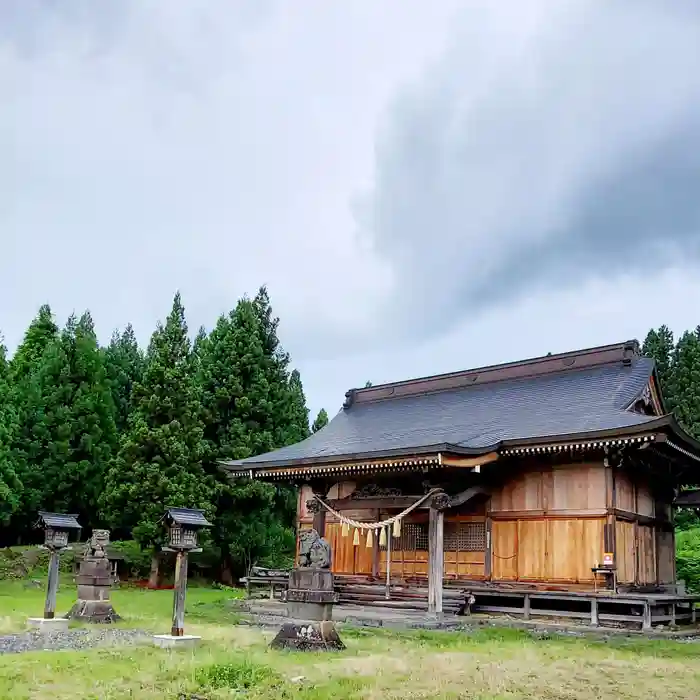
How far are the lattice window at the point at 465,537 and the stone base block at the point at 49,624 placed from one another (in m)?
9.55

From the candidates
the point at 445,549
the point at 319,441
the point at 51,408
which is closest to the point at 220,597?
the point at 319,441

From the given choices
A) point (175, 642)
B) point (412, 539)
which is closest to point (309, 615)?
point (175, 642)

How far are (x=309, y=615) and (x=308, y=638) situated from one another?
40 cm

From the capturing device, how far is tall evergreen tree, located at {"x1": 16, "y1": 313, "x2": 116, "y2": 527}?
3006 centimetres

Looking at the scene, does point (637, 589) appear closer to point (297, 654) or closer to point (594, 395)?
point (594, 395)

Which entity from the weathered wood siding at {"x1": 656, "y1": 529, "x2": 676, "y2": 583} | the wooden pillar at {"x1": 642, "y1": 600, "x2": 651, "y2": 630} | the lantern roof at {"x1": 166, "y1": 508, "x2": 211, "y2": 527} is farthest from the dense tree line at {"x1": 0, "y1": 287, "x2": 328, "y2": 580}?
the wooden pillar at {"x1": 642, "y1": 600, "x2": 651, "y2": 630}

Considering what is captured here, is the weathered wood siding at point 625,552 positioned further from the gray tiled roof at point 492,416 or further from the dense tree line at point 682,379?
the dense tree line at point 682,379

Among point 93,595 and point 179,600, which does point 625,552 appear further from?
point 93,595

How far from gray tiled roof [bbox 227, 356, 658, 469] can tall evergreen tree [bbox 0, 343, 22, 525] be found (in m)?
9.10

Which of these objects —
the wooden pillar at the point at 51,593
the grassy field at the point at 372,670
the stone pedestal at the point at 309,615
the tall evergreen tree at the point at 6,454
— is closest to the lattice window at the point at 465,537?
the grassy field at the point at 372,670

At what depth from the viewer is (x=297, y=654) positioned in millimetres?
11188

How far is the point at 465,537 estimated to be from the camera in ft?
64.3

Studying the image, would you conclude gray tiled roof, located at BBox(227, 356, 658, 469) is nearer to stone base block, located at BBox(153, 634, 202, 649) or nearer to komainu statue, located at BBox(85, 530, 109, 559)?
komainu statue, located at BBox(85, 530, 109, 559)

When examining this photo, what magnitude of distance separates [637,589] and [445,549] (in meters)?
4.67
